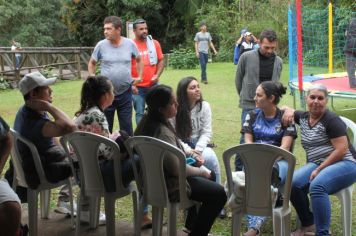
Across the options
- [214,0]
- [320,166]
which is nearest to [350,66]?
[320,166]

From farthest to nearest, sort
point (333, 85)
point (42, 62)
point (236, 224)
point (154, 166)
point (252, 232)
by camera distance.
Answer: point (42, 62), point (333, 85), point (252, 232), point (154, 166), point (236, 224)

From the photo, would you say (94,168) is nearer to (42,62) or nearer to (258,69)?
(258,69)

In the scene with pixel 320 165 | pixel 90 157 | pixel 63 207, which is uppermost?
pixel 90 157

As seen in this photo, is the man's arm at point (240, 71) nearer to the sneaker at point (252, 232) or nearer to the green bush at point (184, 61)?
the sneaker at point (252, 232)

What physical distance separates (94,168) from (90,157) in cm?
8

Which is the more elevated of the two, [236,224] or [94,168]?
[94,168]

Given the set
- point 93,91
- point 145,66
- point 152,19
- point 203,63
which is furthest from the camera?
point 152,19

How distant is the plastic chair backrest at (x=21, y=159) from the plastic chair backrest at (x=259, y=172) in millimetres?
1395

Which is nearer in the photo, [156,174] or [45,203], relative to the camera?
[156,174]

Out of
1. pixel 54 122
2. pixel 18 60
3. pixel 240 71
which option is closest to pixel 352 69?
pixel 240 71

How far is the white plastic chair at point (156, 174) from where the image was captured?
10.9 ft

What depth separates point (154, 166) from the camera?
342 cm

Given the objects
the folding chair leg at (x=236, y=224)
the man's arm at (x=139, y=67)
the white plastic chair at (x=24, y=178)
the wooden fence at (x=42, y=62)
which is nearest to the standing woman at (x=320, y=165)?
the folding chair leg at (x=236, y=224)

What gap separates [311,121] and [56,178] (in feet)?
6.34
